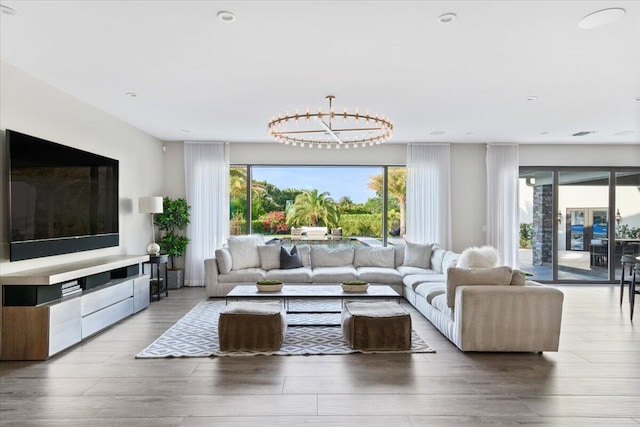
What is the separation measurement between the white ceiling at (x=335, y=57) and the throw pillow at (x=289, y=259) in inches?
86.4

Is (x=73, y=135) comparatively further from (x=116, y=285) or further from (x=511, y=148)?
(x=511, y=148)

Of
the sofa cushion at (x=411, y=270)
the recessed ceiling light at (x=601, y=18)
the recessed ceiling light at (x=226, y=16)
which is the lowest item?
the sofa cushion at (x=411, y=270)

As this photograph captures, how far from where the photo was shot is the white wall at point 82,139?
3691 mm

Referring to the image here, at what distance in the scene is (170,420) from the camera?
2.57 metres

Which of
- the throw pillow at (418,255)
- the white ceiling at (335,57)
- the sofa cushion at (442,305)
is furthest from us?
the throw pillow at (418,255)

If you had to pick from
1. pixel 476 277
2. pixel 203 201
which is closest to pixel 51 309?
pixel 476 277

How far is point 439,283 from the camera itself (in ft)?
17.7

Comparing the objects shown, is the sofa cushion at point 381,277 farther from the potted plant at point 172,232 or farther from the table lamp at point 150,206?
the table lamp at point 150,206

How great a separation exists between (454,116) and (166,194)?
16.7ft

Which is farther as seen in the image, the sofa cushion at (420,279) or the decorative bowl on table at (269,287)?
the sofa cushion at (420,279)

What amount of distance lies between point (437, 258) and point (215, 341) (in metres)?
3.77

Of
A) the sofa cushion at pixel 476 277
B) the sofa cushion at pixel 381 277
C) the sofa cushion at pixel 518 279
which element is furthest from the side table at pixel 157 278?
the sofa cushion at pixel 518 279

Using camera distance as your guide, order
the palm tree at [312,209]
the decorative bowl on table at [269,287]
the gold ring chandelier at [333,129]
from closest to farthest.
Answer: the decorative bowl on table at [269,287], the gold ring chandelier at [333,129], the palm tree at [312,209]

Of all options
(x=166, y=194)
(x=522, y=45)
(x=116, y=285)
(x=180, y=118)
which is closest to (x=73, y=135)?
(x=180, y=118)
